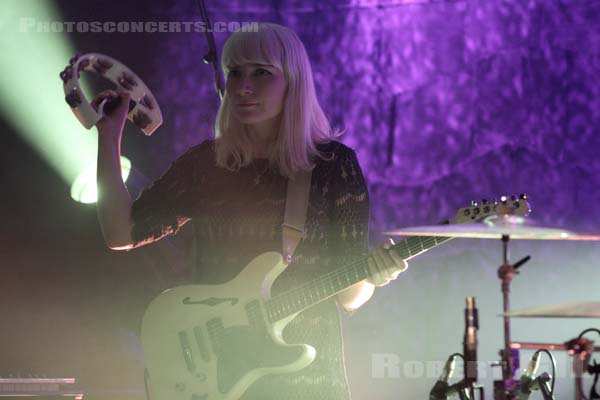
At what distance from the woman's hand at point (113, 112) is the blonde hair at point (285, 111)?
1.13 feet

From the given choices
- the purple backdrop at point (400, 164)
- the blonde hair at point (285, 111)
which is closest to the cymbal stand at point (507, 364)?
the blonde hair at point (285, 111)

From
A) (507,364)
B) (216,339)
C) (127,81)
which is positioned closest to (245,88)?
(127,81)

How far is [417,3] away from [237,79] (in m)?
1.65

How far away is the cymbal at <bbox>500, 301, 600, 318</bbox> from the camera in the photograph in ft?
6.42

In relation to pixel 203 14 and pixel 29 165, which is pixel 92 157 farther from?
pixel 203 14

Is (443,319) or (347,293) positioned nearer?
(347,293)

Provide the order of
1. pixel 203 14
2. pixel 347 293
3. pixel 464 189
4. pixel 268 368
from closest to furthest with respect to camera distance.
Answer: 1. pixel 268 368
2. pixel 347 293
3. pixel 203 14
4. pixel 464 189

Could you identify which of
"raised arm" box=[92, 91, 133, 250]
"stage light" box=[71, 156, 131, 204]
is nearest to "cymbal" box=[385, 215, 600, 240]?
"raised arm" box=[92, 91, 133, 250]

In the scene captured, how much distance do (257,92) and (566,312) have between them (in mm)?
1078

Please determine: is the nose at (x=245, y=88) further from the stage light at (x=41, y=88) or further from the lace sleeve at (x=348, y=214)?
the stage light at (x=41, y=88)

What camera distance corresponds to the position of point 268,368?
7.33 feet

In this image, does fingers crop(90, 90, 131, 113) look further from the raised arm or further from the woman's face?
the woman's face

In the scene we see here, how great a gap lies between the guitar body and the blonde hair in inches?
12.3

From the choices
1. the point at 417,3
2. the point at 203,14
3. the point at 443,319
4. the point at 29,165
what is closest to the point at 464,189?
the point at 443,319
